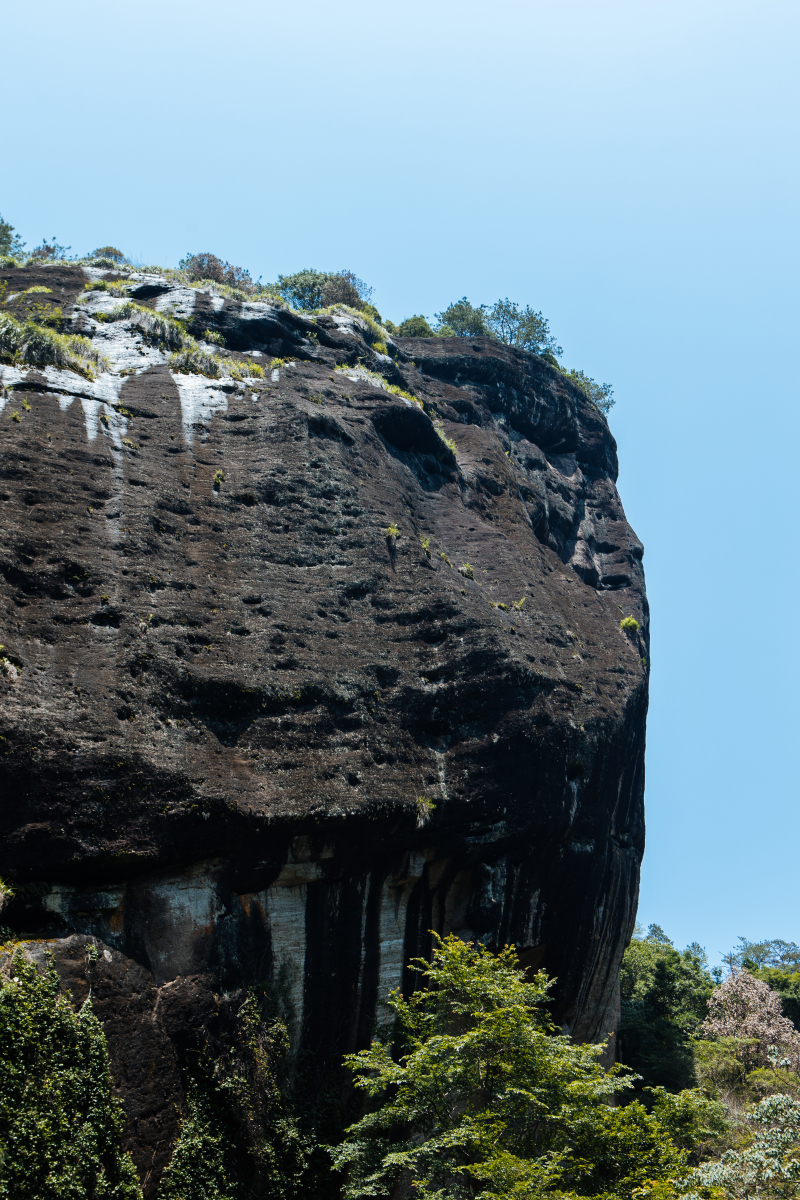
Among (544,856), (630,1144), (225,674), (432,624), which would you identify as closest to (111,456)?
(225,674)

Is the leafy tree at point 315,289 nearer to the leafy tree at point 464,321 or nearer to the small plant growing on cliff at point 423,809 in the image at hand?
the leafy tree at point 464,321

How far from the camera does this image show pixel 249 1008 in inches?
618

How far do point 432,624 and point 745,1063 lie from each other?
2183 centimetres

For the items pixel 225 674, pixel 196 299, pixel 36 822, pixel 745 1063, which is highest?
pixel 196 299

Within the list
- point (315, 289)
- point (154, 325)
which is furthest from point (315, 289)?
point (154, 325)

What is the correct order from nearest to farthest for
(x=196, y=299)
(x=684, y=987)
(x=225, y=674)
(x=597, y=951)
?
(x=225, y=674) < (x=597, y=951) < (x=196, y=299) < (x=684, y=987)

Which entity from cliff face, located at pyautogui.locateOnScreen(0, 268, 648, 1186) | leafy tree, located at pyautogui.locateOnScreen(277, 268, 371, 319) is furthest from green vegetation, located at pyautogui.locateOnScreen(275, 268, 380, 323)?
cliff face, located at pyautogui.locateOnScreen(0, 268, 648, 1186)

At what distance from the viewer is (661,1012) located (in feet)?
114

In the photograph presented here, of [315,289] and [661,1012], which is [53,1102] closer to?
[661,1012]

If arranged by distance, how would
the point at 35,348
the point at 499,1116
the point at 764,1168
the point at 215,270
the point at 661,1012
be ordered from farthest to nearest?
the point at 215,270
the point at 661,1012
the point at 35,348
the point at 499,1116
the point at 764,1168

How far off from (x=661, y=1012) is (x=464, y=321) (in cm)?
3909

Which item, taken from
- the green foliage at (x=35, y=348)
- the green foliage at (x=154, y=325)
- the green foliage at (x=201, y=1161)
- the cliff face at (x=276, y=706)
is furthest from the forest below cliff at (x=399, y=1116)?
the green foliage at (x=154, y=325)

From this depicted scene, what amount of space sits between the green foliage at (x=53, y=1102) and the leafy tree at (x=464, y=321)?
4567cm

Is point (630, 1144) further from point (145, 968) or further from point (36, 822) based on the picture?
point (36, 822)
